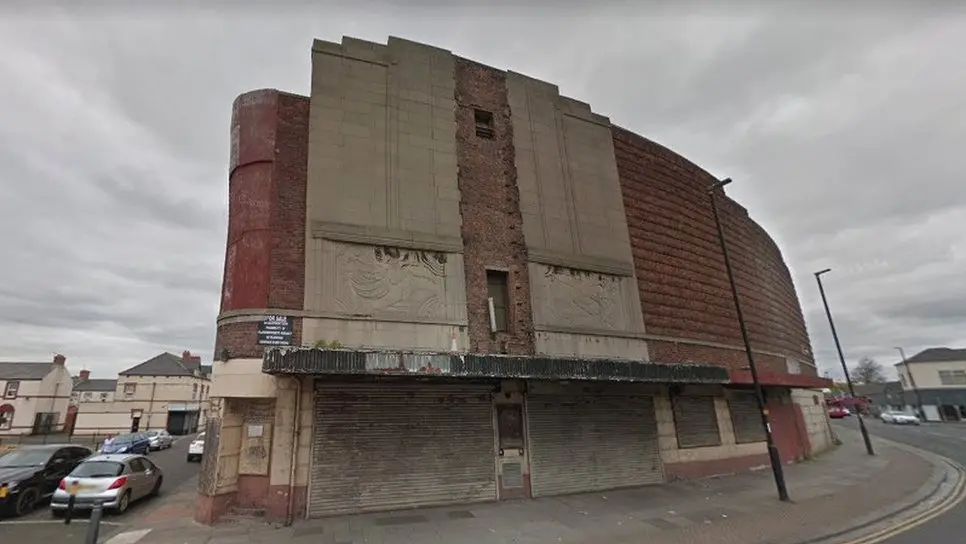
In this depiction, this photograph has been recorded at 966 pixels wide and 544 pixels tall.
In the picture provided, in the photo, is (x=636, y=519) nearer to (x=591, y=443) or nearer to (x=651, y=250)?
(x=591, y=443)

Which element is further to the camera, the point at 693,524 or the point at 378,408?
the point at 378,408

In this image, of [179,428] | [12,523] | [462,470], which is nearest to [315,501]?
[462,470]

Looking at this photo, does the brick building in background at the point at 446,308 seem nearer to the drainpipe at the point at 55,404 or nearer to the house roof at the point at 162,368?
the house roof at the point at 162,368

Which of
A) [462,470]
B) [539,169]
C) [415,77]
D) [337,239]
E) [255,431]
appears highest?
[415,77]

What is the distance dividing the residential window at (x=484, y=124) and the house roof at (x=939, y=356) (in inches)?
3151

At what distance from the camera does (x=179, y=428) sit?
169ft

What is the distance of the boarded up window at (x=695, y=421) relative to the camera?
16.7 m

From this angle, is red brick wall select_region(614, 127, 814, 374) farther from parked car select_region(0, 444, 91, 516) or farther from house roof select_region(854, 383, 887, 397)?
house roof select_region(854, 383, 887, 397)

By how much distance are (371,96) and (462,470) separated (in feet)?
38.4

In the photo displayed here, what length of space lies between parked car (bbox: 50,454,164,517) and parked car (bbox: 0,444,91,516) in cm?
66

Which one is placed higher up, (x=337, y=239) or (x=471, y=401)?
(x=337, y=239)

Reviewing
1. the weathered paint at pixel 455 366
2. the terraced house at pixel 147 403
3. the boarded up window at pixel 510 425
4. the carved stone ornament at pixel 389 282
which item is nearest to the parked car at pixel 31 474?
the weathered paint at pixel 455 366

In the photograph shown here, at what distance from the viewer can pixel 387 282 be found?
13.1m

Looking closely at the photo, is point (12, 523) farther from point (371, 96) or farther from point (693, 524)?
point (693, 524)
